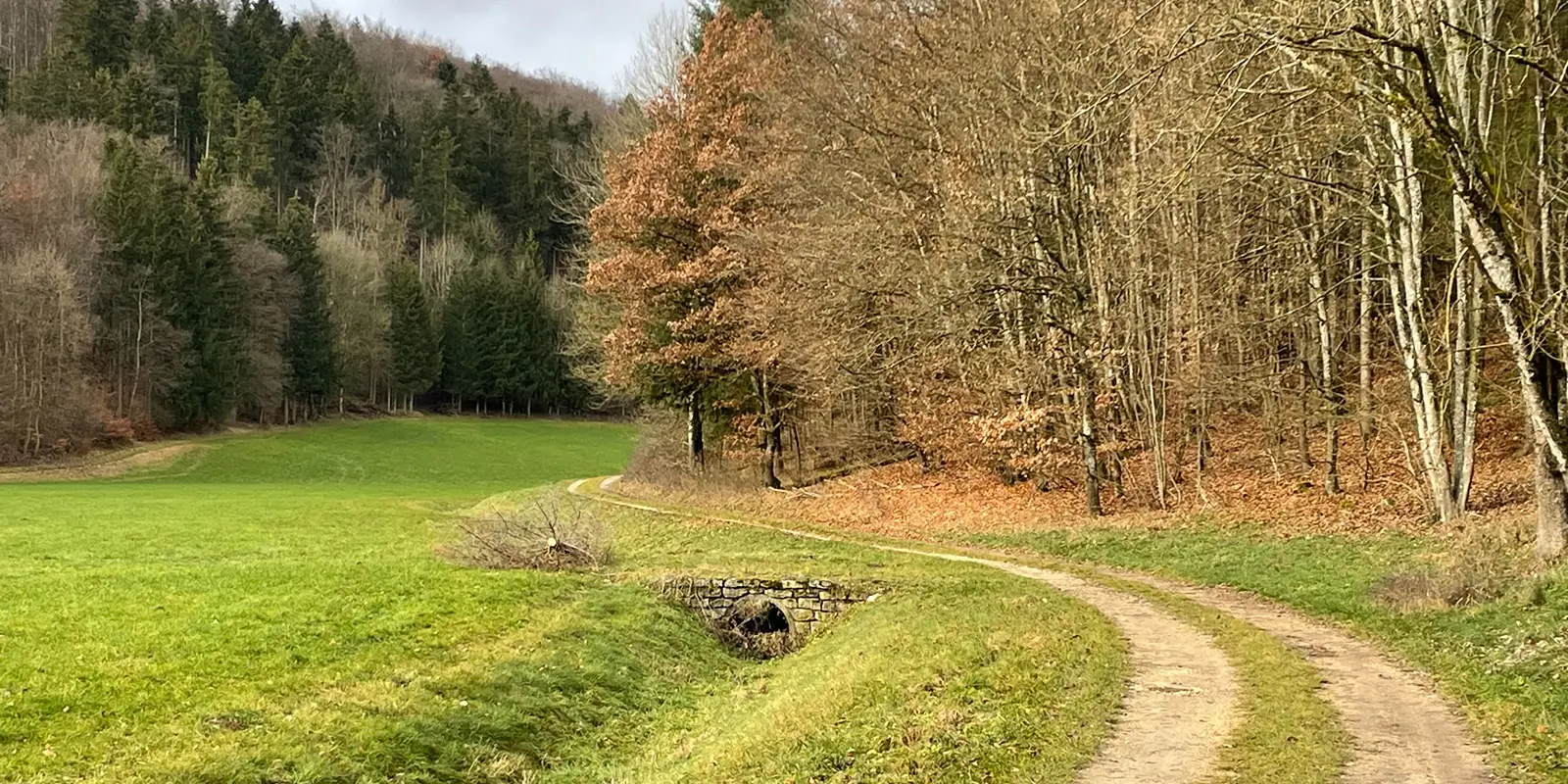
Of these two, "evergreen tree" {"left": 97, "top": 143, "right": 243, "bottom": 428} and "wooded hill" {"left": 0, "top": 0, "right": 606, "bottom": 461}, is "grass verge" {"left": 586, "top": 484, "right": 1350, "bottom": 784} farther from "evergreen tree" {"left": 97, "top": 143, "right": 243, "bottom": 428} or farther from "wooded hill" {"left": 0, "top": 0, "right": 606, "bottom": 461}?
"evergreen tree" {"left": 97, "top": 143, "right": 243, "bottom": 428}

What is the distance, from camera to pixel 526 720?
11.2 m

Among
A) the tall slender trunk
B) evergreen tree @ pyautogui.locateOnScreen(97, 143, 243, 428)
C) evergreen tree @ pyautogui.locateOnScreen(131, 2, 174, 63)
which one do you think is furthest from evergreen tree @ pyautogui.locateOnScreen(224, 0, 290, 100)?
the tall slender trunk

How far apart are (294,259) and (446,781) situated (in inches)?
2699

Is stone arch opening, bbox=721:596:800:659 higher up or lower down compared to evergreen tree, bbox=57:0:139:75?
lower down

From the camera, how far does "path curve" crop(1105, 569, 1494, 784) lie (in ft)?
20.6

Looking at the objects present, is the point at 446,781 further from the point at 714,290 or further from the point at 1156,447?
the point at 714,290

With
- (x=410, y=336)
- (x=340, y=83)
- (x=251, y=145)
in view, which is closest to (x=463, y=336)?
(x=410, y=336)

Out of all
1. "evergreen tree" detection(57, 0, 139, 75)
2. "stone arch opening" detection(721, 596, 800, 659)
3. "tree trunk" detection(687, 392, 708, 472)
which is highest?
"evergreen tree" detection(57, 0, 139, 75)

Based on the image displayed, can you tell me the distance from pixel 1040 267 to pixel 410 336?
65.2m

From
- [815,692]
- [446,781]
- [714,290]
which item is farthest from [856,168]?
[446,781]

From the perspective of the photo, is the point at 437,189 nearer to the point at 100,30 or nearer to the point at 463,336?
the point at 463,336

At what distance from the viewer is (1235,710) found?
7703mm

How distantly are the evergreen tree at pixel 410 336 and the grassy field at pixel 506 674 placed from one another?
58052mm

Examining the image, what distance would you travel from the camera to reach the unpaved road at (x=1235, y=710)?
6.38 m
